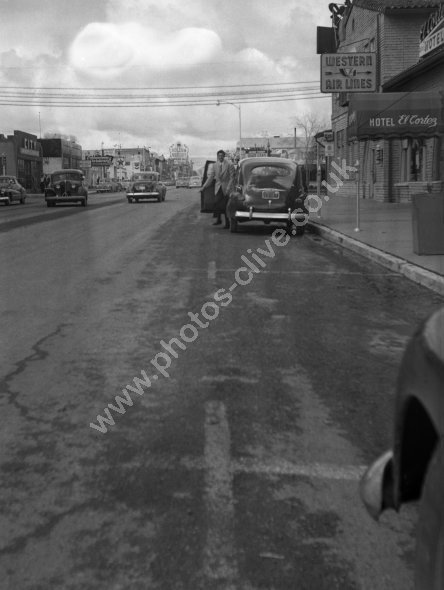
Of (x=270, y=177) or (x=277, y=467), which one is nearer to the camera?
(x=277, y=467)

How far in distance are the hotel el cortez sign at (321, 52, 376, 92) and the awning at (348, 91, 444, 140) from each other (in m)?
1.85

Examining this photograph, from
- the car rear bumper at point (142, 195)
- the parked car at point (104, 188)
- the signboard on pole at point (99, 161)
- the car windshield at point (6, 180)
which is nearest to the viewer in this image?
the car rear bumper at point (142, 195)

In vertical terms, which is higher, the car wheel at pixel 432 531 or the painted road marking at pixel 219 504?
the car wheel at pixel 432 531

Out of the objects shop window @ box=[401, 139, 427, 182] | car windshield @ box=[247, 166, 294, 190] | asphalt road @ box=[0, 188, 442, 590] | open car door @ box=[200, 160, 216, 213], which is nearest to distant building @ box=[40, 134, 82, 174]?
shop window @ box=[401, 139, 427, 182]

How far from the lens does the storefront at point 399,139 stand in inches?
615

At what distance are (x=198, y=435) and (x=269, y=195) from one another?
1245 centimetres

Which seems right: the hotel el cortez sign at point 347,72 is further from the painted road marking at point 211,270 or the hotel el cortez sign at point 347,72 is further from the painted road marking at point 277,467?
the painted road marking at point 277,467

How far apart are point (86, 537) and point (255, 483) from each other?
0.88 meters

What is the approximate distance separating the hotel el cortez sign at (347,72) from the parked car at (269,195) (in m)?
2.79

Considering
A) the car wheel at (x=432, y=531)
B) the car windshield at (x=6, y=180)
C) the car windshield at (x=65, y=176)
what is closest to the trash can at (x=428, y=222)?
the car wheel at (x=432, y=531)

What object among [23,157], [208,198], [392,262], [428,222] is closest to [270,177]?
[208,198]

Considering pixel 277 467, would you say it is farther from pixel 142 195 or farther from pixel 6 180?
pixel 6 180

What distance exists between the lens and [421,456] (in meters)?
2.09
